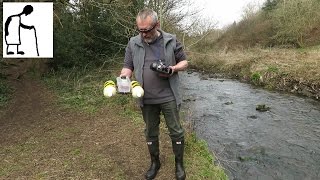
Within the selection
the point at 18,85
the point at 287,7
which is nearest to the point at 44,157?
the point at 18,85

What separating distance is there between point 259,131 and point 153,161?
207 inches

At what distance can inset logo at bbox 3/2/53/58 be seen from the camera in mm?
6941

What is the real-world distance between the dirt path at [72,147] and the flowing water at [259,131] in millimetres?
1627

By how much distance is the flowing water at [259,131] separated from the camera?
6883mm

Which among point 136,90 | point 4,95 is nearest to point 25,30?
point 136,90

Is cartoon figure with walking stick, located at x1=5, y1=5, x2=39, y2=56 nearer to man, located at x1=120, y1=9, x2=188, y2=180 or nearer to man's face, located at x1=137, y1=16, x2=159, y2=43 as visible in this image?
man, located at x1=120, y1=9, x2=188, y2=180

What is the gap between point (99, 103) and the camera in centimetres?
974

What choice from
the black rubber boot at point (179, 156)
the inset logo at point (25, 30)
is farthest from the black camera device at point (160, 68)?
the inset logo at point (25, 30)

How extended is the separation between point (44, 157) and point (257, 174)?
3.82 meters

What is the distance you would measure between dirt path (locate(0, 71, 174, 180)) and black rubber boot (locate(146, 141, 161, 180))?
11 cm

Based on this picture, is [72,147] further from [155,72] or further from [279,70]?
[279,70]

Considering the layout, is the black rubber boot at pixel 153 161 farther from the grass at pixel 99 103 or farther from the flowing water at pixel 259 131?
the flowing water at pixel 259 131

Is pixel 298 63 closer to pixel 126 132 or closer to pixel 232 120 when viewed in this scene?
pixel 232 120

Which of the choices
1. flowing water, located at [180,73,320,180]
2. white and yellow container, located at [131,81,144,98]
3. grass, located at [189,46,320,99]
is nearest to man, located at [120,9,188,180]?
white and yellow container, located at [131,81,144,98]
